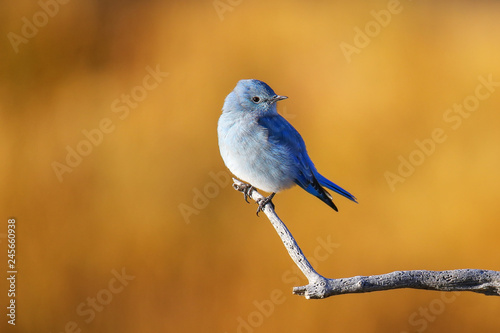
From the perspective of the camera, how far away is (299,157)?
306cm

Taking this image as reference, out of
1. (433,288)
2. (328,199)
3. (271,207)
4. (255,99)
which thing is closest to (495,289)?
(433,288)

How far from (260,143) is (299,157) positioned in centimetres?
27

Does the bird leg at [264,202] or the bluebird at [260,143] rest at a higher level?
the bluebird at [260,143]

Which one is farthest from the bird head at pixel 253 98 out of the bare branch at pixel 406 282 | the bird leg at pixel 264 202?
the bare branch at pixel 406 282

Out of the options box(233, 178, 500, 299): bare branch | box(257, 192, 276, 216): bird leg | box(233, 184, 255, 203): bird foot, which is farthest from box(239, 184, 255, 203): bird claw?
box(233, 178, 500, 299): bare branch

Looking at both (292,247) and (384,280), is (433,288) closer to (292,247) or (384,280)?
(384,280)

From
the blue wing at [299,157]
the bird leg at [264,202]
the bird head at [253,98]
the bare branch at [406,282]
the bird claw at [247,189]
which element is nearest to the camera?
the bare branch at [406,282]

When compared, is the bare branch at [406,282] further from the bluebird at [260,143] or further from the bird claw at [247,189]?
the bird claw at [247,189]

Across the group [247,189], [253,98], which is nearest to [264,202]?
[247,189]

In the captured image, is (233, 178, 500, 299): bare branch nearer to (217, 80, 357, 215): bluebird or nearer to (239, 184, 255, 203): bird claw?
(217, 80, 357, 215): bluebird

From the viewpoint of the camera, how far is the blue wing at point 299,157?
2.94 m

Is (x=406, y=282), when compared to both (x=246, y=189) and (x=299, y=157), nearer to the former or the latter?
(x=299, y=157)

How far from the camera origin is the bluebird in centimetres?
287

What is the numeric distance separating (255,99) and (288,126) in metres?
0.28
